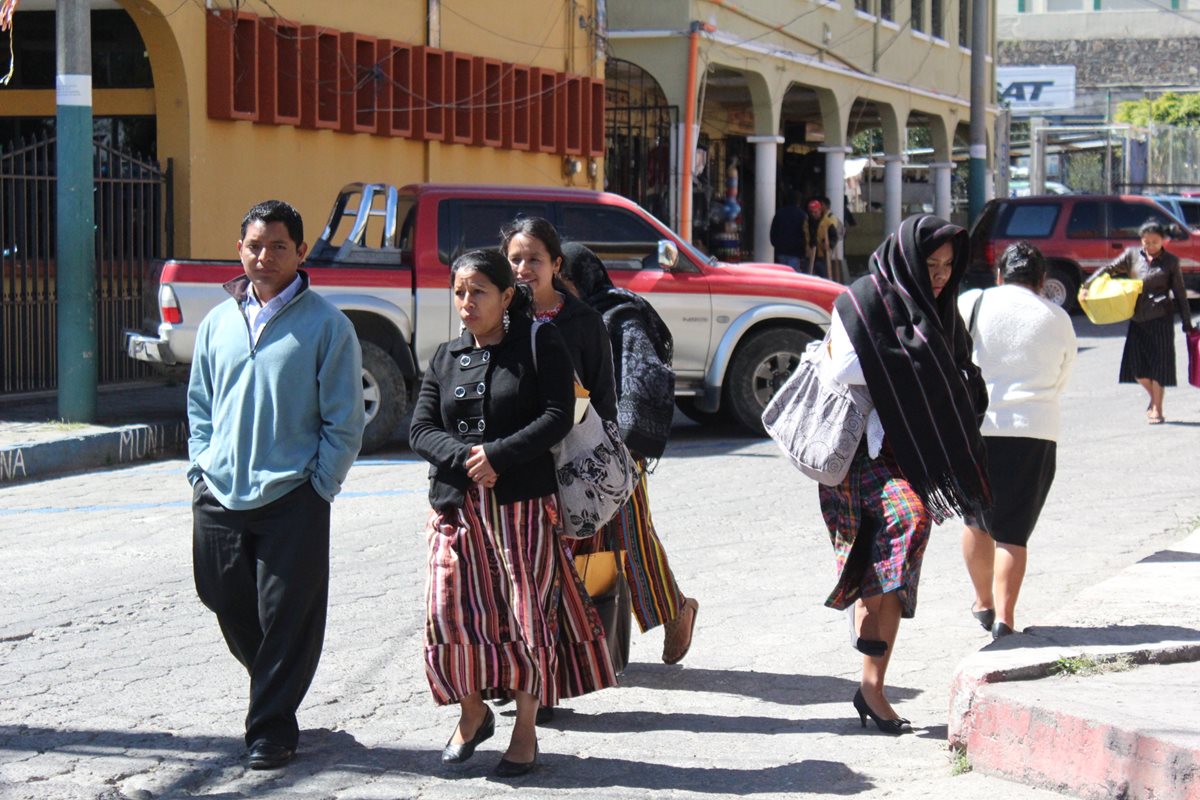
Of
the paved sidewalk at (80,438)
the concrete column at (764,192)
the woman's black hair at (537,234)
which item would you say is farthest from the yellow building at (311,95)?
the woman's black hair at (537,234)

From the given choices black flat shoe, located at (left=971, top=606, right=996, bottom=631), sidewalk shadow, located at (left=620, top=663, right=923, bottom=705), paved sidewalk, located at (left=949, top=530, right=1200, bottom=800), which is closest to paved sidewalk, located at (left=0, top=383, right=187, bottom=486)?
sidewalk shadow, located at (left=620, top=663, right=923, bottom=705)

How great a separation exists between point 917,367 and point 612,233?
7497 mm

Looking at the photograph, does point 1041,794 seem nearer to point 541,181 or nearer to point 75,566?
point 75,566

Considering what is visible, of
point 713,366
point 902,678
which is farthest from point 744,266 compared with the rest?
point 902,678

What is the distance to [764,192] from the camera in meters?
26.0

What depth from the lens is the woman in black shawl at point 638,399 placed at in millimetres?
5793

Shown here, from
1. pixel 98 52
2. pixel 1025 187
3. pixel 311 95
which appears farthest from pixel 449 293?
pixel 1025 187

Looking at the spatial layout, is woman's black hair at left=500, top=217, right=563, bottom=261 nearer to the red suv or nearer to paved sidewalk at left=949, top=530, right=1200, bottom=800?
paved sidewalk at left=949, top=530, right=1200, bottom=800

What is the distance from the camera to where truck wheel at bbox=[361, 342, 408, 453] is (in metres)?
11.9

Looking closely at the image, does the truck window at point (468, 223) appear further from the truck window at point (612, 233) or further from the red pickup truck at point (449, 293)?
the truck window at point (612, 233)

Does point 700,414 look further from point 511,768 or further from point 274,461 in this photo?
point 274,461

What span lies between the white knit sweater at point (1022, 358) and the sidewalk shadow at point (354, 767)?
1.84 m

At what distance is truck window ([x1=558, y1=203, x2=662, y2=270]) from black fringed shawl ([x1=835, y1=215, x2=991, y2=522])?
724 cm

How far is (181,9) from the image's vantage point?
50.1ft
